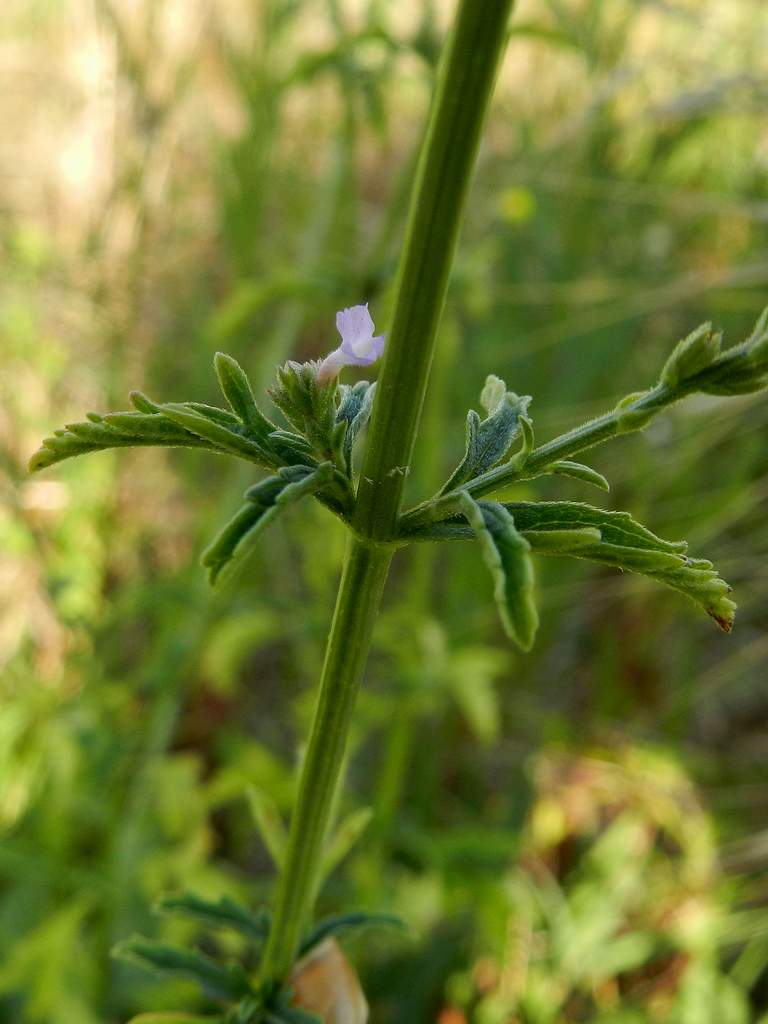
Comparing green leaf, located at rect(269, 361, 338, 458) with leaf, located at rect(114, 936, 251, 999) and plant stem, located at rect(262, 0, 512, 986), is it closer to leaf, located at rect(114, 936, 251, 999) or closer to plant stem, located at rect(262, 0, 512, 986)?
plant stem, located at rect(262, 0, 512, 986)

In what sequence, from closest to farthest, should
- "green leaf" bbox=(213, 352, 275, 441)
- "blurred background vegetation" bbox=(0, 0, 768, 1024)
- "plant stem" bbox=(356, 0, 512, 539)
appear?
"plant stem" bbox=(356, 0, 512, 539) < "green leaf" bbox=(213, 352, 275, 441) < "blurred background vegetation" bbox=(0, 0, 768, 1024)

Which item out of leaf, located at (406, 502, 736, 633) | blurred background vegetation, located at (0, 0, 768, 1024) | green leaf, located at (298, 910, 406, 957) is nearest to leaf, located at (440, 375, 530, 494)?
leaf, located at (406, 502, 736, 633)

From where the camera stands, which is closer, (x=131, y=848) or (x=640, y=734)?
(x=131, y=848)

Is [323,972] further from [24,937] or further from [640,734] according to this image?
[640,734]

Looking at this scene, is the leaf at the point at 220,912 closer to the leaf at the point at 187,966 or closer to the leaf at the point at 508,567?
the leaf at the point at 187,966

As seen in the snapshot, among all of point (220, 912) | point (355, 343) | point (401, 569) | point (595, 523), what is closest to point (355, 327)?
point (355, 343)

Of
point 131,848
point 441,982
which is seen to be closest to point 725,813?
point 441,982
